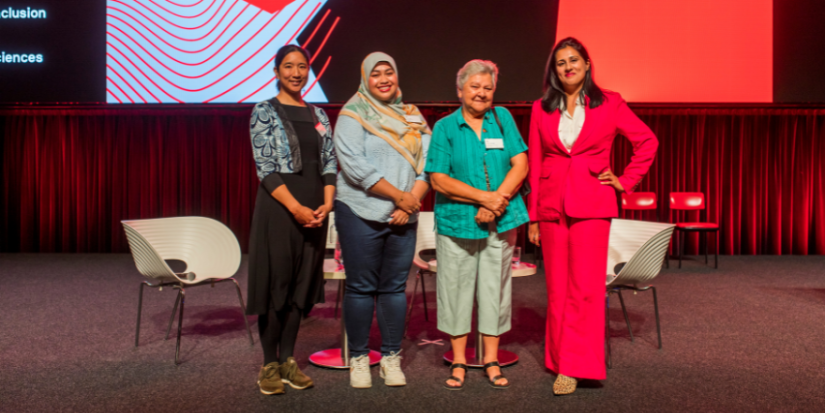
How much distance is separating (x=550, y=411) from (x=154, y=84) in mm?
5499

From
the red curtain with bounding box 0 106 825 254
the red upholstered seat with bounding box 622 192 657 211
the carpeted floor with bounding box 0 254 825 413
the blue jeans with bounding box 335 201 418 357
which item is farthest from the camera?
the red curtain with bounding box 0 106 825 254

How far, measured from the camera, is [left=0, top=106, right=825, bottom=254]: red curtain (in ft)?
23.8

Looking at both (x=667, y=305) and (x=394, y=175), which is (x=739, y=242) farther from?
(x=394, y=175)

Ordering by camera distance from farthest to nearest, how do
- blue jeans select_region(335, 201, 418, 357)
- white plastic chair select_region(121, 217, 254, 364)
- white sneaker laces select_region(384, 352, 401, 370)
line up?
1. white plastic chair select_region(121, 217, 254, 364)
2. white sneaker laces select_region(384, 352, 401, 370)
3. blue jeans select_region(335, 201, 418, 357)

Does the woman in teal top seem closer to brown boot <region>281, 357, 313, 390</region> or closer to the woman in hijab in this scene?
the woman in hijab

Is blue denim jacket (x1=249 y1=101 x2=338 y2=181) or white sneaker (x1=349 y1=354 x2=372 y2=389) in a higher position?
blue denim jacket (x1=249 y1=101 x2=338 y2=181)

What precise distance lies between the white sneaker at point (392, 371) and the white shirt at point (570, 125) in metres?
1.17

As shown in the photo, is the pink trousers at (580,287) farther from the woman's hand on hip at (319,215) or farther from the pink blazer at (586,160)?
the woman's hand on hip at (319,215)

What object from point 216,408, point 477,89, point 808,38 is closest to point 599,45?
point 808,38

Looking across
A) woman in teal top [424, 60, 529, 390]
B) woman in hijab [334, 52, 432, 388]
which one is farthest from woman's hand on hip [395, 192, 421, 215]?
woman in teal top [424, 60, 529, 390]

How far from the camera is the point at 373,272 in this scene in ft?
7.90

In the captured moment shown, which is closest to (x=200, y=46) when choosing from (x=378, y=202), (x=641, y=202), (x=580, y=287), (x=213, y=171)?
(x=213, y=171)

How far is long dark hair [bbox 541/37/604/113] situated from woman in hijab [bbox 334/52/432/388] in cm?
56

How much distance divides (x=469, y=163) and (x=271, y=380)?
4.04 ft
